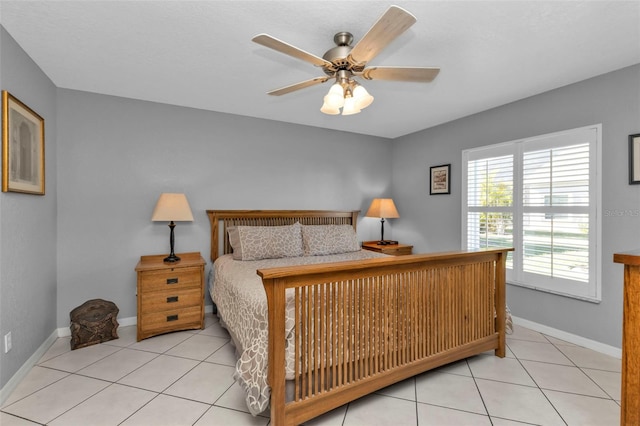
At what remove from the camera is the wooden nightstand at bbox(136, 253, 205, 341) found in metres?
2.86

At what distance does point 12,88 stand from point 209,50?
4.57ft

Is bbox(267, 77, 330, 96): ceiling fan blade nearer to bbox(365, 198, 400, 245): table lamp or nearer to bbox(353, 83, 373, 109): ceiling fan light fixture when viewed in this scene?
bbox(353, 83, 373, 109): ceiling fan light fixture

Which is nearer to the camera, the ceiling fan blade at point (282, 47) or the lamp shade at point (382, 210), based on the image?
the ceiling fan blade at point (282, 47)

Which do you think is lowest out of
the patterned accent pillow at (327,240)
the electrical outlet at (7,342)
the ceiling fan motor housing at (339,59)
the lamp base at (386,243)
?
the electrical outlet at (7,342)

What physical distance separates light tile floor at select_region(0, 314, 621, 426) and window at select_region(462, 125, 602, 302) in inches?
28.5

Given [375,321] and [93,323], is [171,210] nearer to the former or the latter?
[93,323]

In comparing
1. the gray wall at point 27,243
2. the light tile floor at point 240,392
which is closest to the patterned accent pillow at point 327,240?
the light tile floor at point 240,392

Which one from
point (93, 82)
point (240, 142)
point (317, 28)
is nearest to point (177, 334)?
point (240, 142)

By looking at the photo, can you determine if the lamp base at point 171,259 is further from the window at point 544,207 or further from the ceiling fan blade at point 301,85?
the window at point 544,207

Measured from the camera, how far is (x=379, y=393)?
2059mm

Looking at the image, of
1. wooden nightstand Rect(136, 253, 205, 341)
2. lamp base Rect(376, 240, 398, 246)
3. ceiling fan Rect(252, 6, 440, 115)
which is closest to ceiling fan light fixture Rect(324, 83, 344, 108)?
ceiling fan Rect(252, 6, 440, 115)

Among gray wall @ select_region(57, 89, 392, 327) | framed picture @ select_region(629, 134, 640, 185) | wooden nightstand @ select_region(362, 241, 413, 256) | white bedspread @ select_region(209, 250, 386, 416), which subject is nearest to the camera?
white bedspread @ select_region(209, 250, 386, 416)

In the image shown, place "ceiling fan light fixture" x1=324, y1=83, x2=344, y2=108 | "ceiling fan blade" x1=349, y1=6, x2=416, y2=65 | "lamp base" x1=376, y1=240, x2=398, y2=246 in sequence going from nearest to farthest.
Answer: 1. "ceiling fan blade" x1=349, y1=6, x2=416, y2=65
2. "ceiling fan light fixture" x1=324, y1=83, x2=344, y2=108
3. "lamp base" x1=376, y1=240, x2=398, y2=246

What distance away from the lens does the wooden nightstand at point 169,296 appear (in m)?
2.86
